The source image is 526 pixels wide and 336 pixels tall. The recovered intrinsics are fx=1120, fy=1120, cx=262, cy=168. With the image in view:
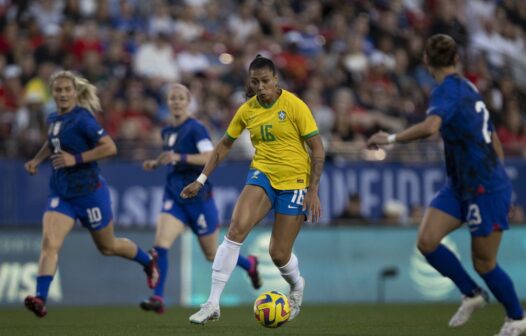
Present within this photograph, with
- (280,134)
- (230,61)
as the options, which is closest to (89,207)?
(280,134)

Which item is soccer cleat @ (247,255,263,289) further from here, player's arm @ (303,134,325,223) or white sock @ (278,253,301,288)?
player's arm @ (303,134,325,223)

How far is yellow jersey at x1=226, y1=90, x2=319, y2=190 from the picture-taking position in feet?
34.4

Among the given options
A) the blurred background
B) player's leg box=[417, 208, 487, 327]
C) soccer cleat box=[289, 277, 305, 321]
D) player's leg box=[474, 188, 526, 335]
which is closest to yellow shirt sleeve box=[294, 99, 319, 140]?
player's leg box=[417, 208, 487, 327]

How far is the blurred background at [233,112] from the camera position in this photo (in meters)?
17.4

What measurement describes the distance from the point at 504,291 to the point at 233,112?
1109 cm

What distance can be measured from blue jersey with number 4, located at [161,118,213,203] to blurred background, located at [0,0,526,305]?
3.51 metres

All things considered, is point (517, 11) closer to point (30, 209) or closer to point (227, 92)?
point (227, 92)

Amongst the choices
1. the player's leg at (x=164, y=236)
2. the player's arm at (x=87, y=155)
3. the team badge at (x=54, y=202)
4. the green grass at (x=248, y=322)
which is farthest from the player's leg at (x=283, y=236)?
the player's leg at (x=164, y=236)

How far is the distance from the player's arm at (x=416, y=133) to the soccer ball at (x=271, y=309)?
6.11 feet

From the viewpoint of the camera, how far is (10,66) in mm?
19391

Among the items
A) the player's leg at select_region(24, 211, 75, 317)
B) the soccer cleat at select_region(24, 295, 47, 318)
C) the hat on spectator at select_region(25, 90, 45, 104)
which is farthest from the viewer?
the hat on spectator at select_region(25, 90, 45, 104)

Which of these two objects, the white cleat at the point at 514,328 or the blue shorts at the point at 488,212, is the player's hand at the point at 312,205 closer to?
the blue shorts at the point at 488,212

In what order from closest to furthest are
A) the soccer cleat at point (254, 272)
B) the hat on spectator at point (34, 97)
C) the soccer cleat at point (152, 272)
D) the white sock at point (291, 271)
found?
the white sock at point (291, 271), the soccer cleat at point (152, 272), the soccer cleat at point (254, 272), the hat on spectator at point (34, 97)

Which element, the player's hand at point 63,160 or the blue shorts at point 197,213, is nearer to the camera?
the player's hand at point 63,160
